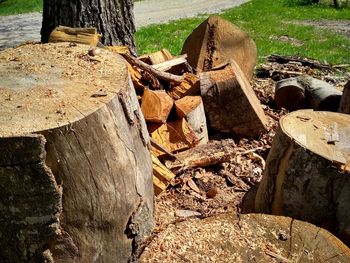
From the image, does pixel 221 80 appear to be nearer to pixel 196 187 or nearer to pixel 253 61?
pixel 196 187

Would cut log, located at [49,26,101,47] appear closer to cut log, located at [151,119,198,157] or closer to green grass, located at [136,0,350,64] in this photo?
cut log, located at [151,119,198,157]

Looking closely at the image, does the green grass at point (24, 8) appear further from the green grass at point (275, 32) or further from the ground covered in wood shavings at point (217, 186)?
the ground covered in wood shavings at point (217, 186)

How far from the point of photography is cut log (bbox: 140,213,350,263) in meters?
2.60

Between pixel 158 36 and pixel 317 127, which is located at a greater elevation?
pixel 317 127

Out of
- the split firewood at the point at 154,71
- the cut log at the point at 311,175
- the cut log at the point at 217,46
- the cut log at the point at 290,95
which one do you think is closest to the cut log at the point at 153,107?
the split firewood at the point at 154,71

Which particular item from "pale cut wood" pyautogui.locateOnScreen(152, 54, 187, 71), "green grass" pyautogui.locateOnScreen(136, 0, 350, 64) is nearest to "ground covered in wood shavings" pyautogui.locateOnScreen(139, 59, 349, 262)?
"pale cut wood" pyautogui.locateOnScreen(152, 54, 187, 71)

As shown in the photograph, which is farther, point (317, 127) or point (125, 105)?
point (317, 127)

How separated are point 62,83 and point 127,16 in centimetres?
226

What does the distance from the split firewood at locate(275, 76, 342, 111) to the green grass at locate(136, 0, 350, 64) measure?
7.54 ft

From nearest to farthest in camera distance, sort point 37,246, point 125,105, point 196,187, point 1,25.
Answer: point 37,246
point 125,105
point 196,187
point 1,25

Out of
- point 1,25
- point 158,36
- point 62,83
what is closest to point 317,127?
point 62,83

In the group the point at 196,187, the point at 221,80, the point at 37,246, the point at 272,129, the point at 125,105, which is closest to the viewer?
the point at 37,246

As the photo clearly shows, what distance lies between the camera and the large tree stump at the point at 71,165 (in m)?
2.53

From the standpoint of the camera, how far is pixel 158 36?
35.2ft
